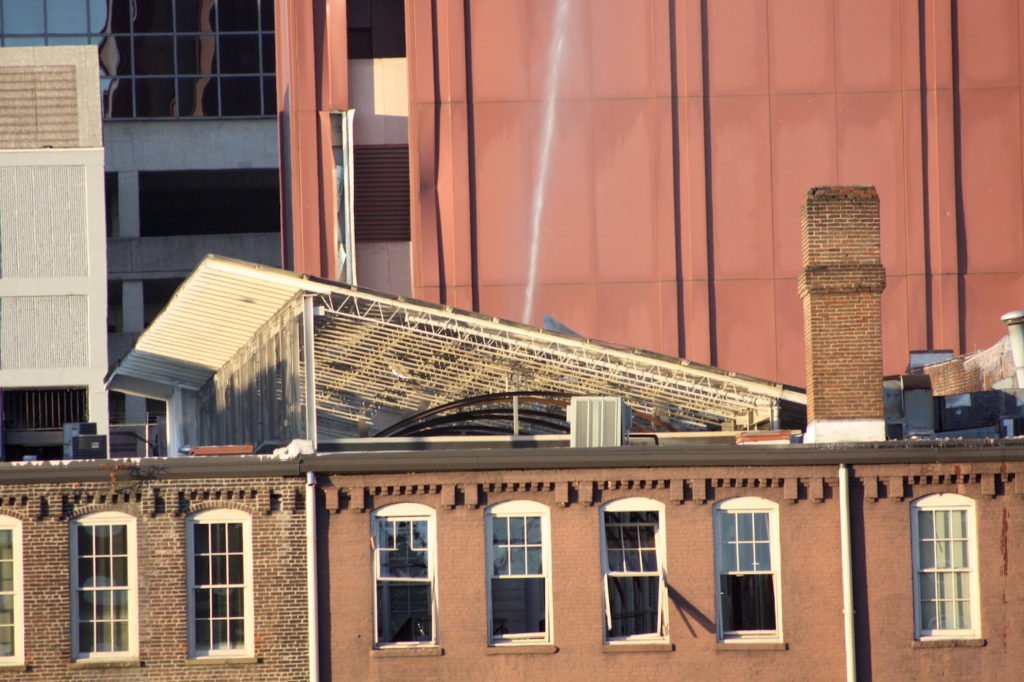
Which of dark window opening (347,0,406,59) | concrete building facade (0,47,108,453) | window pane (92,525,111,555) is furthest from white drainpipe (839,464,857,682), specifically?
concrete building facade (0,47,108,453)

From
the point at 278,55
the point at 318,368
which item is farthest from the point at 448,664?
the point at 278,55

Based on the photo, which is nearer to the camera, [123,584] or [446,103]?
[123,584]

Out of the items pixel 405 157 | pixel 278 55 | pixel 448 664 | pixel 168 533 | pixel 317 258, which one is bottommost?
Answer: pixel 448 664

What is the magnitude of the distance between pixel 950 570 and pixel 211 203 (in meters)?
53.4

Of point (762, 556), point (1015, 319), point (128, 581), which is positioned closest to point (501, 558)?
point (762, 556)

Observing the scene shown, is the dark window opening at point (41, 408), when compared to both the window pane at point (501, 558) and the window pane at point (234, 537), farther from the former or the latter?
the window pane at point (501, 558)

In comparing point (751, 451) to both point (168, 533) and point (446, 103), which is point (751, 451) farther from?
point (446, 103)

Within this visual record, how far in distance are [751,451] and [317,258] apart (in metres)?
20.9

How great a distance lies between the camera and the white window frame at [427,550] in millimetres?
25844

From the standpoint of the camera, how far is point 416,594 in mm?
25984

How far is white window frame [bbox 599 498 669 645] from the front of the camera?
25969 millimetres

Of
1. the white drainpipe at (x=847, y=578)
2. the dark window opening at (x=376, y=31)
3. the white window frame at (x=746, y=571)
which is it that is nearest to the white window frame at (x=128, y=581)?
the white window frame at (x=746, y=571)

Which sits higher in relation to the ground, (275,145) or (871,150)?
(275,145)

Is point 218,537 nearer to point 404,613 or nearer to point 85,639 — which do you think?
point 85,639
